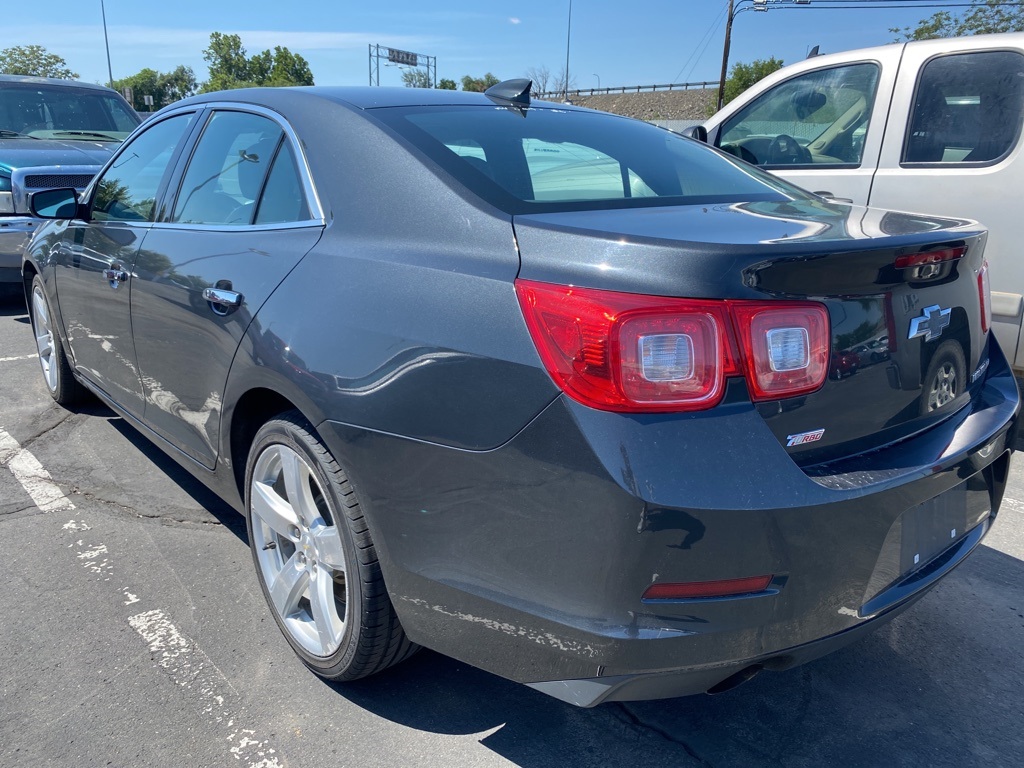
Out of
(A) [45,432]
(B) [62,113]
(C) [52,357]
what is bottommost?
(A) [45,432]

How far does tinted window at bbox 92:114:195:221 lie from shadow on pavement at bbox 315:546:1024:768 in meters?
2.11

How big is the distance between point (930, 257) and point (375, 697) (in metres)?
1.86

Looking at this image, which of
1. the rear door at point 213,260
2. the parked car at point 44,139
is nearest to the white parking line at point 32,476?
the rear door at point 213,260

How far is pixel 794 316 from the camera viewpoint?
1.67 meters

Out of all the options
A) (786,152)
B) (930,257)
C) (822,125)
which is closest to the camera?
(930,257)

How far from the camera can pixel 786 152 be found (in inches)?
200

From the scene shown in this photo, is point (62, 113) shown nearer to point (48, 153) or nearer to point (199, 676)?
point (48, 153)

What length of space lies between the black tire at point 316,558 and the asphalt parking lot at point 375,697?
164 millimetres

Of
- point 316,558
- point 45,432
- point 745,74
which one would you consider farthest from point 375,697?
point 745,74

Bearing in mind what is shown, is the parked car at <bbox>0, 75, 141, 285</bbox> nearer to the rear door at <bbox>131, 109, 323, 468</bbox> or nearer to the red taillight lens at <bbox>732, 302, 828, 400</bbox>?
the rear door at <bbox>131, 109, 323, 468</bbox>

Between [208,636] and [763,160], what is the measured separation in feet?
13.9

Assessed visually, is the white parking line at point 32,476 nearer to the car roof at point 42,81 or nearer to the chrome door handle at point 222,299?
the chrome door handle at point 222,299

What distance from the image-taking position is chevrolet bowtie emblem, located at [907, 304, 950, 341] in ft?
6.29

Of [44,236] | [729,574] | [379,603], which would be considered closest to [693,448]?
[729,574]
